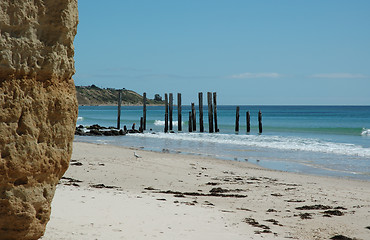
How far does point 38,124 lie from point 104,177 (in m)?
7.72

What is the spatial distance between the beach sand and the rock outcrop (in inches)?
32.7

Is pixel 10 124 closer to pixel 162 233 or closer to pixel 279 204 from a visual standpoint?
pixel 162 233

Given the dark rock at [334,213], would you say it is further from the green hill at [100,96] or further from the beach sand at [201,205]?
the green hill at [100,96]

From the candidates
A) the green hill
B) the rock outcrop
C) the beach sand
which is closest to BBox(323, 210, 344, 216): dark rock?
the beach sand

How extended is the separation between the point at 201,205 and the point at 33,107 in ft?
15.4

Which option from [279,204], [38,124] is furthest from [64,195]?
[279,204]

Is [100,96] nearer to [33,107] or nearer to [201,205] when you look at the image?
[201,205]

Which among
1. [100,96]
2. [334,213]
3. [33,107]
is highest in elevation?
[100,96]

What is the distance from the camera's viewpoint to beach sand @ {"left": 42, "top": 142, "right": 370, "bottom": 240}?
19.7 feet

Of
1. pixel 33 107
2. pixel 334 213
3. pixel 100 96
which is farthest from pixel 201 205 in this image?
pixel 100 96

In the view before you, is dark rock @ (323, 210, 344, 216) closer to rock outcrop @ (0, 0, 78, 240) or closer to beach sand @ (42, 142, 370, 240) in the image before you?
beach sand @ (42, 142, 370, 240)

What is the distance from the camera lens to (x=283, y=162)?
18.5 metres

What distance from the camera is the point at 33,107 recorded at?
162 inches

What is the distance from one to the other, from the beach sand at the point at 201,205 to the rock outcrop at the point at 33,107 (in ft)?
2.72
